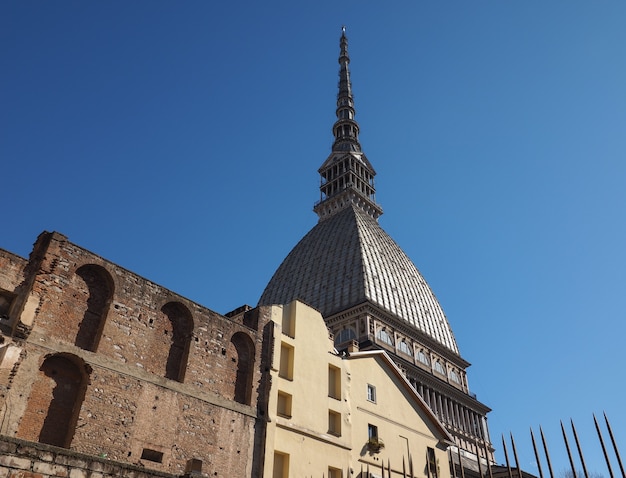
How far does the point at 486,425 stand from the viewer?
70750 millimetres

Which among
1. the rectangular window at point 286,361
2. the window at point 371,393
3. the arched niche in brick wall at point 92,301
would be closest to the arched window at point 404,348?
the window at point 371,393

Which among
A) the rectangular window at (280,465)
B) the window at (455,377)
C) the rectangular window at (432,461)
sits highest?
the window at (455,377)

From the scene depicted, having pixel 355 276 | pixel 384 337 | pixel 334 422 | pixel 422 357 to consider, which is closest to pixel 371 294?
pixel 355 276

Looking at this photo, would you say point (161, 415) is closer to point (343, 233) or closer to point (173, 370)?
point (173, 370)

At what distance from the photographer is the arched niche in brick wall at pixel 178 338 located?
822 inches

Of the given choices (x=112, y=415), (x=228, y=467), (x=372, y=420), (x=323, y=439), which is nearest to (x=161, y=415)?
(x=112, y=415)

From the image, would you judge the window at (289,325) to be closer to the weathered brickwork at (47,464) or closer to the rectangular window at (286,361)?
the rectangular window at (286,361)

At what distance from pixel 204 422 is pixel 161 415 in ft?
6.21

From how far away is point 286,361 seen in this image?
2511 cm

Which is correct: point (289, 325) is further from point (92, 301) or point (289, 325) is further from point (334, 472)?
point (92, 301)

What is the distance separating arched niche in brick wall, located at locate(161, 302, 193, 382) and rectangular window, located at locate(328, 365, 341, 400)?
25.3 feet

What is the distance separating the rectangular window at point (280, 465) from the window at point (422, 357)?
46607 mm

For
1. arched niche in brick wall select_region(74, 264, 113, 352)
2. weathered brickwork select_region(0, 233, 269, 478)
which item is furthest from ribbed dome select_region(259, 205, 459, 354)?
arched niche in brick wall select_region(74, 264, 113, 352)

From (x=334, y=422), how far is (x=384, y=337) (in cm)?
3887
